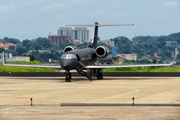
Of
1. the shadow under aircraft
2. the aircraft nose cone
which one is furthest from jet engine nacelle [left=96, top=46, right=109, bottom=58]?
the aircraft nose cone

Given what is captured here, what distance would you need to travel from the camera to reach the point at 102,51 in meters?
48.8

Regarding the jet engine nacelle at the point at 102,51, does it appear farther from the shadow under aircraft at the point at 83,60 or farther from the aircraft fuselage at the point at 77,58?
the aircraft fuselage at the point at 77,58

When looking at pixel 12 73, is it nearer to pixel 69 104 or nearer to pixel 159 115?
pixel 69 104

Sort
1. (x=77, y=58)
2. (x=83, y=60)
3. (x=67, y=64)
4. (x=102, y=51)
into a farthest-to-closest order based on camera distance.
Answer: (x=102, y=51) → (x=83, y=60) → (x=77, y=58) → (x=67, y=64)

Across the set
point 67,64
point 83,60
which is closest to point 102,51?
point 83,60

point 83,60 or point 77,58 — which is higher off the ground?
point 77,58

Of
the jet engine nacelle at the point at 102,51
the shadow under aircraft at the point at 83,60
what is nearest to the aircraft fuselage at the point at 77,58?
the shadow under aircraft at the point at 83,60

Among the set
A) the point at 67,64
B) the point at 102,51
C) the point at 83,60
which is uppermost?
the point at 102,51

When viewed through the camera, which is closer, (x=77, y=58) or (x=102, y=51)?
(x=77, y=58)

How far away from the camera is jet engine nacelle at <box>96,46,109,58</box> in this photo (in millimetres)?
48263

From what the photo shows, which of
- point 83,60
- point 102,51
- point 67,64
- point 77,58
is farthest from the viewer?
point 102,51

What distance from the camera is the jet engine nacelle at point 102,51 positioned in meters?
48.3

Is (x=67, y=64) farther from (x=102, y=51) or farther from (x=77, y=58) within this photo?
(x=102, y=51)

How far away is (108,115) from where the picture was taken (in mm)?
14422
